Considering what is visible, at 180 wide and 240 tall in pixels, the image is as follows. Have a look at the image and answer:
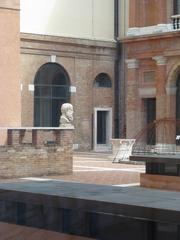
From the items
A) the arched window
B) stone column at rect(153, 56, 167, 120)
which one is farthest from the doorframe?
stone column at rect(153, 56, 167, 120)

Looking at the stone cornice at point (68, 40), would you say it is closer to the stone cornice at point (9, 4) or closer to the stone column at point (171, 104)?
the stone column at point (171, 104)

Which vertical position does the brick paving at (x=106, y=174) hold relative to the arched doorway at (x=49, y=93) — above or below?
below

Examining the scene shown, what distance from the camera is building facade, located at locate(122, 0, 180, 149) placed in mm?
30734

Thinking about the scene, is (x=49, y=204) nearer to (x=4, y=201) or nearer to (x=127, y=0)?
(x=4, y=201)

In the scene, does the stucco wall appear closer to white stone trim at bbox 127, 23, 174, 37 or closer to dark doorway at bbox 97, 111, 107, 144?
white stone trim at bbox 127, 23, 174, 37

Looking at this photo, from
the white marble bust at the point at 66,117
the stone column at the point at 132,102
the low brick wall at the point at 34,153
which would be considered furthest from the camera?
the stone column at the point at 132,102

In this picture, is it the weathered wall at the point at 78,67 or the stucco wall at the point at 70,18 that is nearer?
the weathered wall at the point at 78,67

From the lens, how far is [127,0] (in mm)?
34500

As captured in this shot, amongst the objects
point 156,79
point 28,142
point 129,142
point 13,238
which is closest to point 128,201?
point 13,238

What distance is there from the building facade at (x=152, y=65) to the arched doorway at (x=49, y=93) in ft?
10.3

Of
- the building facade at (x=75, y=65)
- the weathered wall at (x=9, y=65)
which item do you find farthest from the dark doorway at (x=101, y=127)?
the weathered wall at (x=9, y=65)

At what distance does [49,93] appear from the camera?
106ft

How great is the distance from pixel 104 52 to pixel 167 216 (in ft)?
97.7

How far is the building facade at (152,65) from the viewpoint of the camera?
101ft
